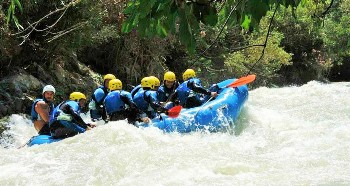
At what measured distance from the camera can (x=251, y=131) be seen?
7699 mm

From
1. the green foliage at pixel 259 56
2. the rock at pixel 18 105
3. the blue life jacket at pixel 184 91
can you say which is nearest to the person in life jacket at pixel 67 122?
the blue life jacket at pixel 184 91

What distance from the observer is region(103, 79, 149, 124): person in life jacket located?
22.5 ft

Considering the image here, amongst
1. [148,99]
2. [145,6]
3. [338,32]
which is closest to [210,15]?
[145,6]

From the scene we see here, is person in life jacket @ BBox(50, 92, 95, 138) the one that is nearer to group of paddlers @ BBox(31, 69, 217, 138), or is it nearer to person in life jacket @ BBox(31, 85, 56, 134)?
group of paddlers @ BBox(31, 69, 217, 138)

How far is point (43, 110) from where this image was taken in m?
7.00

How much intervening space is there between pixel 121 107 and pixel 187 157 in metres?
1.99

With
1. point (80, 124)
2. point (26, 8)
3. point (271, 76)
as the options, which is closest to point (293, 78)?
point (271, 76)

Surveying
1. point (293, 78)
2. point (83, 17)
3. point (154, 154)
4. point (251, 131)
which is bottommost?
point (293, 78)

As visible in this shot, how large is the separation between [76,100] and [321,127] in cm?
381

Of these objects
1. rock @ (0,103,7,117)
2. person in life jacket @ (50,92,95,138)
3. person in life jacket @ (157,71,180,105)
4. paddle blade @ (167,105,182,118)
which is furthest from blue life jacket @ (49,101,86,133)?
rock @ (0,103,7,117)

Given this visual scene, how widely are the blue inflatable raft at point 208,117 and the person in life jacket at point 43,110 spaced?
1.44 metres

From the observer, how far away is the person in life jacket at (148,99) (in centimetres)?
711

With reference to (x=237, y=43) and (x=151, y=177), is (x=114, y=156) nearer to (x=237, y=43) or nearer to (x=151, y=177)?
(x=151, y=177)

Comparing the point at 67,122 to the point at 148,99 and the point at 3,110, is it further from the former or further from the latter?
the point at 3,110
